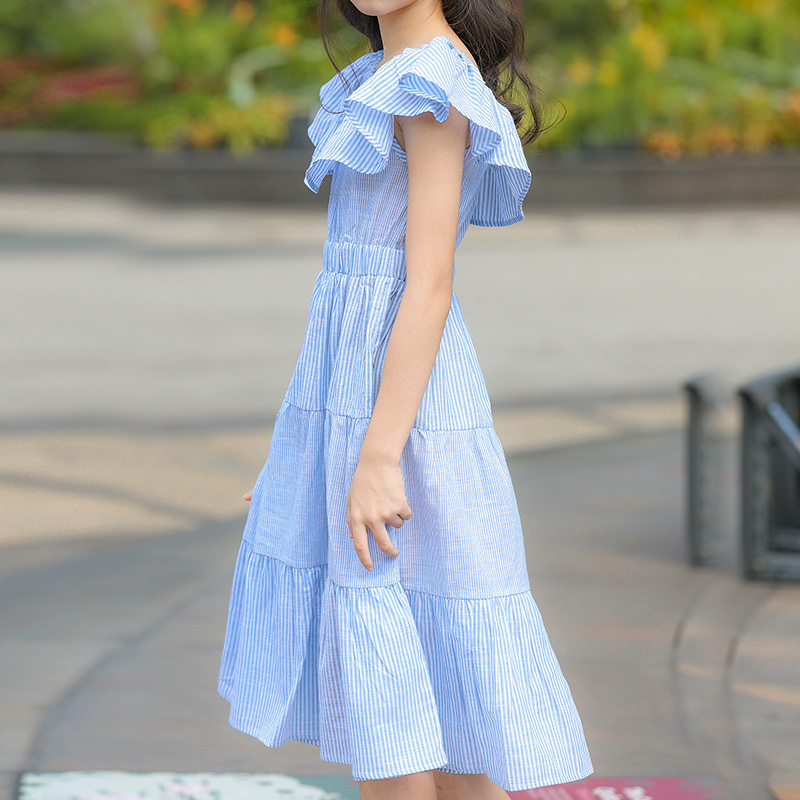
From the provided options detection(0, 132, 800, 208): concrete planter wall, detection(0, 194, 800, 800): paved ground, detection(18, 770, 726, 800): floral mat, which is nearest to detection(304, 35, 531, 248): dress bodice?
detection(18, 770, 726, 800): floral mat

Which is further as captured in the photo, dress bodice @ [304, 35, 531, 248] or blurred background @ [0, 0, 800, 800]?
blurred background @ [0, 0, 800, 800]

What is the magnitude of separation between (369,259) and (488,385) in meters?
5.74

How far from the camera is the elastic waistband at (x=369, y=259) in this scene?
2182 millimetres

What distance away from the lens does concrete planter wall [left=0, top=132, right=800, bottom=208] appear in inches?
679

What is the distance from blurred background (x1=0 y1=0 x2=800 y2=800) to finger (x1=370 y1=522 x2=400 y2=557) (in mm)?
887

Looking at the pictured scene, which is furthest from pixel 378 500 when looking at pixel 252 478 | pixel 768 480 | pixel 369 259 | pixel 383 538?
pixel 252 478

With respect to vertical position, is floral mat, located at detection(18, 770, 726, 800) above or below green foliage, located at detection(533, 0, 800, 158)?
below

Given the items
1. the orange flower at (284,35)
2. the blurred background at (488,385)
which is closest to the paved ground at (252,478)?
the blurred background at (488,385)

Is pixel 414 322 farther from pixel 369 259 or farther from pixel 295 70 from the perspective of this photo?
pixel 295 70

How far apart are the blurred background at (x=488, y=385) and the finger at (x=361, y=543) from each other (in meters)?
0.90

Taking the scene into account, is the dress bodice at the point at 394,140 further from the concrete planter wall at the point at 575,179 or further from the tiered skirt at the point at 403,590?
the concrete planter wall at the point at 575,179

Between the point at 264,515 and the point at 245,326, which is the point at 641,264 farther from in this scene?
the point at 264,515

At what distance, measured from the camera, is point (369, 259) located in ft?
7.20

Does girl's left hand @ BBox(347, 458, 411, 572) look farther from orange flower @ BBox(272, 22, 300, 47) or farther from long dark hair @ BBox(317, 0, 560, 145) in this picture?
orange flower @ BBox(272, 22, 300, 47)
